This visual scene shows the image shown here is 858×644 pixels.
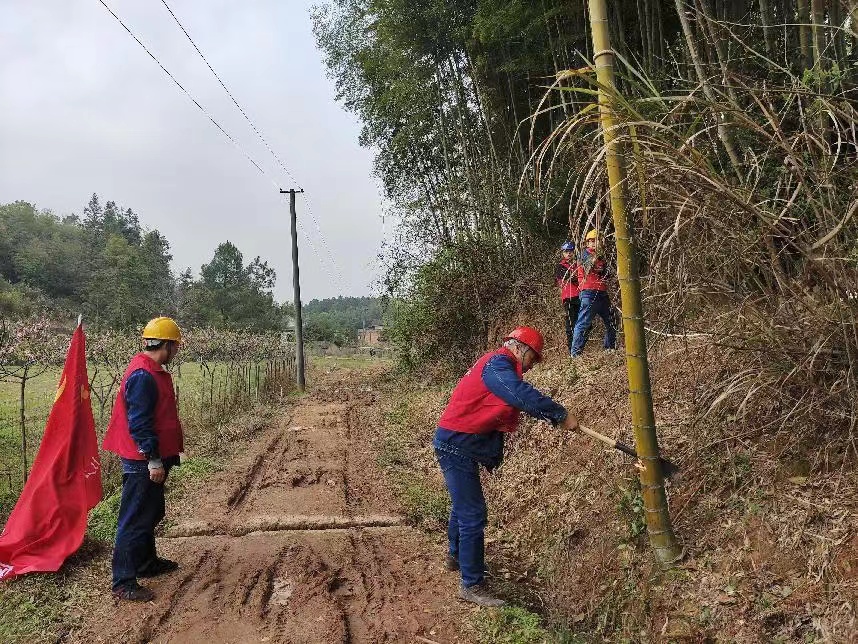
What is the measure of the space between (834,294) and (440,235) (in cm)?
1063

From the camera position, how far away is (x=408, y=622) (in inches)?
144

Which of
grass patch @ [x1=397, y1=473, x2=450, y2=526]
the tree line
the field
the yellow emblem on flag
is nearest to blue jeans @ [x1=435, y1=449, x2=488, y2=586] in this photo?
grass patch @ [x1=397, y1=473, x2=450, y2=526]

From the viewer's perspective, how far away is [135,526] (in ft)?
13.4

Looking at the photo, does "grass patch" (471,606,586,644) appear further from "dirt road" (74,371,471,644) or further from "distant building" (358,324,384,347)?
"distant building" (358,324,384,347)

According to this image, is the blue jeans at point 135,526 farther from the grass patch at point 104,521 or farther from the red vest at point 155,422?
the grass patch at point 104,521

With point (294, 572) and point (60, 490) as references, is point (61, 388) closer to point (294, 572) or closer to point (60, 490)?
point (60, 490)

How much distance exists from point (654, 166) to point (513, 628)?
2619mm

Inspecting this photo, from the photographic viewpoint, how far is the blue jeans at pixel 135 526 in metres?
3.99

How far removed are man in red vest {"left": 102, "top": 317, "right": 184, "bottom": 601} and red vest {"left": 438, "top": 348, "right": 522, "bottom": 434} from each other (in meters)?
1.94

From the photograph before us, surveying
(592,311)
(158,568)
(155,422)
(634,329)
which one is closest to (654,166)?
(634,329)

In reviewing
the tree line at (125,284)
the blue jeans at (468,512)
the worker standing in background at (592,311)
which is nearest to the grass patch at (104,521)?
the blue jeans at (468,512)

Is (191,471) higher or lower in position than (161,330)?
lower

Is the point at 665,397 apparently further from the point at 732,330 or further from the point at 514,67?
the point at 514,67

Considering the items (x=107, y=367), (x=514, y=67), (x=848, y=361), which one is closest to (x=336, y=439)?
(x=107, y=367)
